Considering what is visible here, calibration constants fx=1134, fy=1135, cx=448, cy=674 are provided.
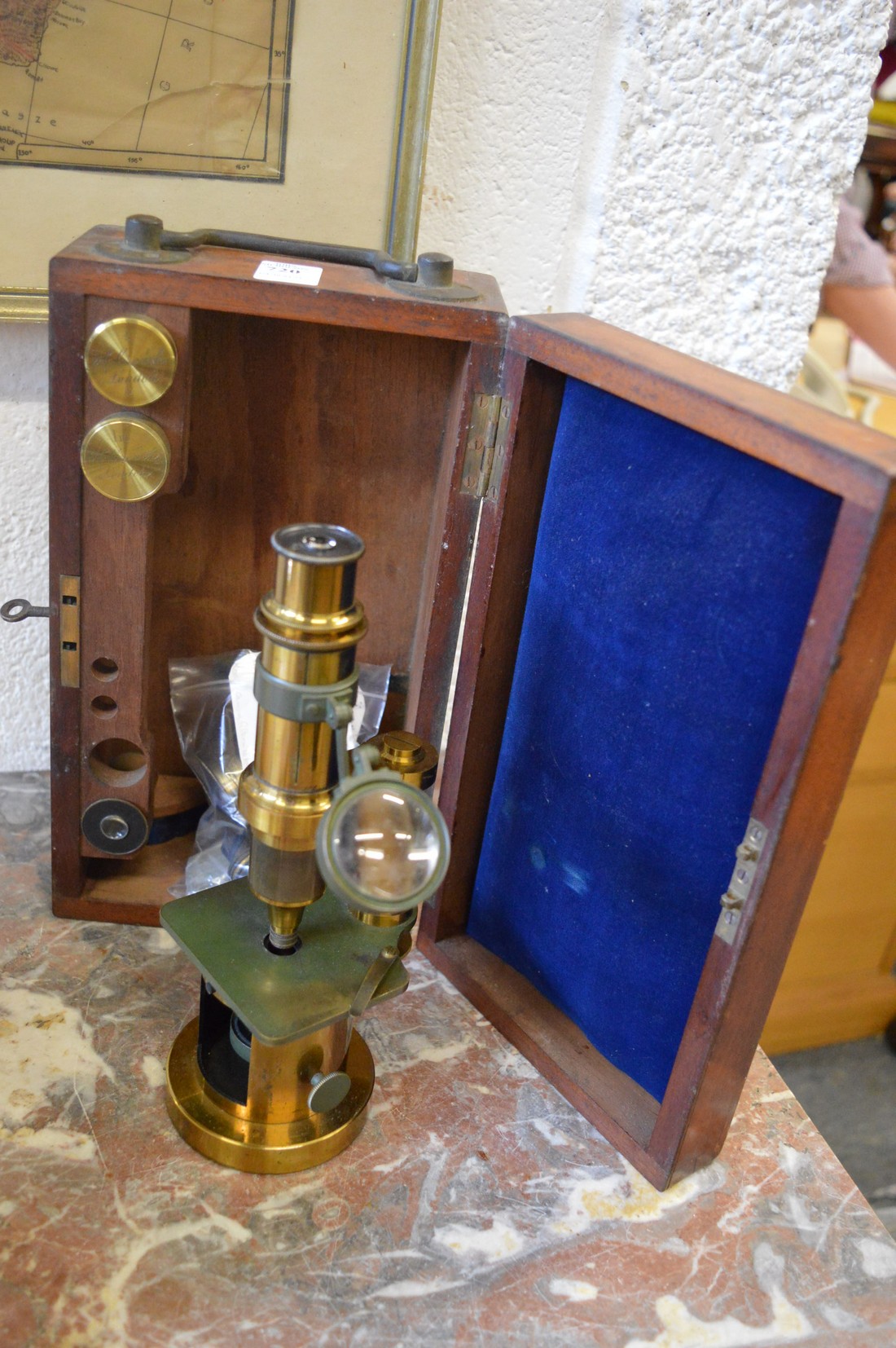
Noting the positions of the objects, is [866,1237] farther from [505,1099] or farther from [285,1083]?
[285,1083]

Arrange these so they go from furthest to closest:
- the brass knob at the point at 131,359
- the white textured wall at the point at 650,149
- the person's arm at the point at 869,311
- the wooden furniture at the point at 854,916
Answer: the wooden furniture at the point at 854,916, the person's arm at the point at 869,311, the white textured wall at the point at 650,149, the brass knob at the point at 131,359

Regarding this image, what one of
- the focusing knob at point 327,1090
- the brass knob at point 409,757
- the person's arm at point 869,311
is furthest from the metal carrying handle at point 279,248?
the person's arm at point 869,311

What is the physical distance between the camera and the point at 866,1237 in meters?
0.78

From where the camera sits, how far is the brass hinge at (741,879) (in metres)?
0.67

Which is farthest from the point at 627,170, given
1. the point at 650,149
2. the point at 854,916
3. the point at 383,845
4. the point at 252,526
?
the point at 854,916

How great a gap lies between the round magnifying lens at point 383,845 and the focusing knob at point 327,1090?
0.18 metres

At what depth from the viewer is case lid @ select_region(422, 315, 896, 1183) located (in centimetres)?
63

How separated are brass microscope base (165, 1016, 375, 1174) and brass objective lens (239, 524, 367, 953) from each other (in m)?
0.16

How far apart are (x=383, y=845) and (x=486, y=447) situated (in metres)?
0.33

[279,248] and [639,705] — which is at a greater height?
[279,248]

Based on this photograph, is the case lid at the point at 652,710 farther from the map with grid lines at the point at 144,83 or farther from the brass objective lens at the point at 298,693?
the map with grid lines at the point at 144,83

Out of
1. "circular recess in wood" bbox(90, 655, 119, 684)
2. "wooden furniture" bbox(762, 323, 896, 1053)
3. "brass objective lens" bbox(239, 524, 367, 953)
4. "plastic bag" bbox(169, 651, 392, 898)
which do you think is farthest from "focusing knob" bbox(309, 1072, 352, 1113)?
"wooden furniture" bbox(762, 323, 896, 1053)

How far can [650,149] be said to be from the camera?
1046 millimetres

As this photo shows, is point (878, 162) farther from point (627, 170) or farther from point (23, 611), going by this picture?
point (23, 611)
